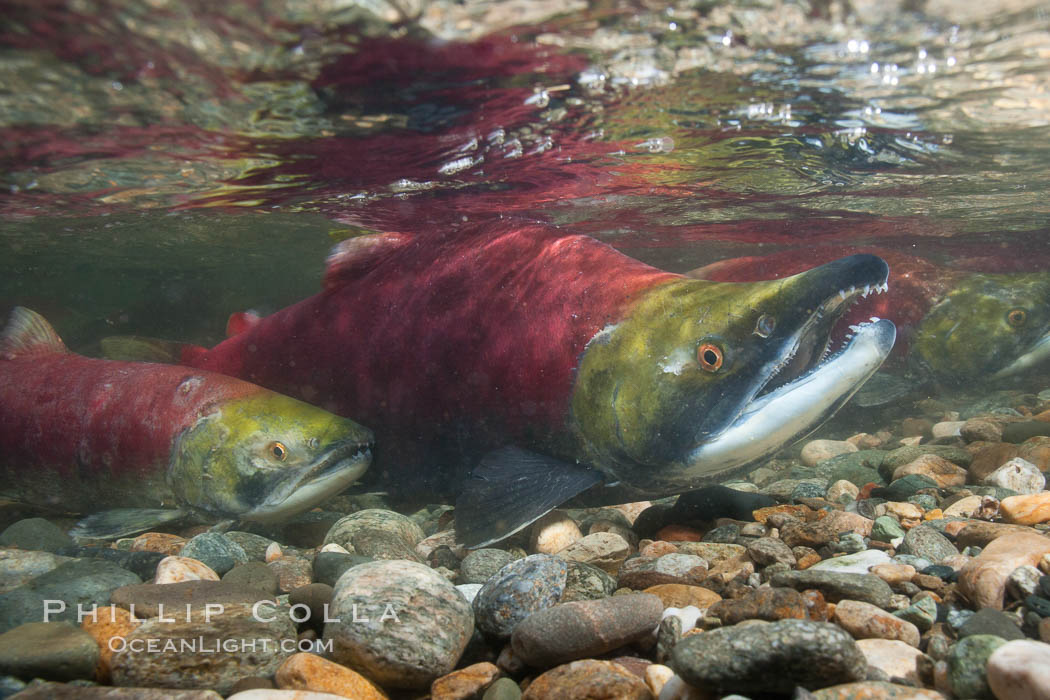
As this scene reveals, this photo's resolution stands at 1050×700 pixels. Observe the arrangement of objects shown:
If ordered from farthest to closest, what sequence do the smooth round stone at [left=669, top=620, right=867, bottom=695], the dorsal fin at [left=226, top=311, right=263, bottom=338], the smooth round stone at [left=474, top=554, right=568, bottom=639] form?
1. the dorsal fin at [left=226, top=311, right=263, bottom=338]
2. the smooth round stone at [left=474, top=554, right=568, bottom=639]
3. the smooth round stone at [left=669, top=620, right=867, bottom=695]

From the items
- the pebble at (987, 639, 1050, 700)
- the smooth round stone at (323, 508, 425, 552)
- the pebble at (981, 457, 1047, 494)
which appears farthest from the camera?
the smooth round stone at (323, 508, 425, 552)

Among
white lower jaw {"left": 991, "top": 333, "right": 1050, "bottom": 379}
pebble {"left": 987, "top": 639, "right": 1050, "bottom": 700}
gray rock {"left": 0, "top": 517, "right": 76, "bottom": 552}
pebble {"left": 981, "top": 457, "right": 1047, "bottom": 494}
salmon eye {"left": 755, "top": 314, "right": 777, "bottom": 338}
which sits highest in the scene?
salmon eye {"left": 755, "top": 314, "right": 777, "bottom": 338}

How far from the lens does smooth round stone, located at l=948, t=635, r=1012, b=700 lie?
185cm

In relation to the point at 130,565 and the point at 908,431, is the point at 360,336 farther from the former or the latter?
the point at 908,431

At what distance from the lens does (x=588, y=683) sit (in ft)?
6.79

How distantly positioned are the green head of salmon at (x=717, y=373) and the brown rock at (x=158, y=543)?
3046mm

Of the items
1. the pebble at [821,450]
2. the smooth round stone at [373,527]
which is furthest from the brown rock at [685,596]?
the pebble at [821,450]

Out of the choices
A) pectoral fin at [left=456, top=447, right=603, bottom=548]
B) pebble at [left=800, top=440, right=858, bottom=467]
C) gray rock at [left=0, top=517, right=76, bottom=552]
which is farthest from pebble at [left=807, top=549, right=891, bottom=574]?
gray rock at [left=0, top=517, right=76, bottom=552]

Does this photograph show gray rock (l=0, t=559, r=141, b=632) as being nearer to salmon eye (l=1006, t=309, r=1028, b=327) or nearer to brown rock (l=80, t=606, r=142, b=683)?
brown rock (l=80, t=606, r=142, b=683)

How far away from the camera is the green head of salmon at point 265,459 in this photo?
4418mm

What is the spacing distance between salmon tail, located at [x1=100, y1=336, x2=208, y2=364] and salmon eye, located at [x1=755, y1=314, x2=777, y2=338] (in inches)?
203

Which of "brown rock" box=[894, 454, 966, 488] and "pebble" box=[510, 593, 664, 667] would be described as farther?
"brown rock" box=[894, 454, 966, 488]

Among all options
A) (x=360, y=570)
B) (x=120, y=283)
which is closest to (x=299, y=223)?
(x=360, y=570)

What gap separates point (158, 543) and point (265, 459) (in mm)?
977
